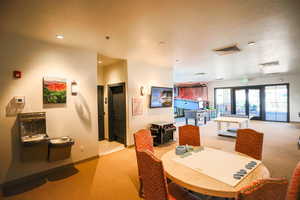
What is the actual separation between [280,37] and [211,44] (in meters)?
1.32

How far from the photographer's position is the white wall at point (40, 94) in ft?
8.68

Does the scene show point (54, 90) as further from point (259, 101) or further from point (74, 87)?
point (259, 101)

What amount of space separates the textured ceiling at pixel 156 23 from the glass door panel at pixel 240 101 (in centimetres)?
676

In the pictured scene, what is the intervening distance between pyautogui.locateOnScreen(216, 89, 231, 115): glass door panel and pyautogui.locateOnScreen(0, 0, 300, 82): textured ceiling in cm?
721

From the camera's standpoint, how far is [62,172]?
3.12 metres

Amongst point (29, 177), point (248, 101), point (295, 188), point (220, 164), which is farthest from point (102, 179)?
point (248, 101)

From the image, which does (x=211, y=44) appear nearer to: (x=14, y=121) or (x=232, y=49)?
(x=232, y=49)

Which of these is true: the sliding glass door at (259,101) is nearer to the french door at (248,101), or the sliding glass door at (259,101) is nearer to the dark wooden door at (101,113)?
the french door at (248,101)

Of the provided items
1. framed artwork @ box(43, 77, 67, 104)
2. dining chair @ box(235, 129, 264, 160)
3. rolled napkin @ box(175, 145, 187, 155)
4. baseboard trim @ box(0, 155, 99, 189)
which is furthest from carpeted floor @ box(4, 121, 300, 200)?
framed artwork @ box(43, 77, 67, 104)

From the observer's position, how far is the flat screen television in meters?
5.09

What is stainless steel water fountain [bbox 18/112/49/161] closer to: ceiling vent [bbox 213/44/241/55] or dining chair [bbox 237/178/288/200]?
dining chair [bbox 237/178/288/200]

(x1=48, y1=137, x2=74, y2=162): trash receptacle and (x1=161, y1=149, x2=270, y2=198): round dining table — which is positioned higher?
(x1=161, y1=149, x2=270, y2=198): round dining table

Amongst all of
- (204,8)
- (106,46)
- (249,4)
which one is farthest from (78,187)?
(249,4)

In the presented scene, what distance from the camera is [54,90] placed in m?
3.16
